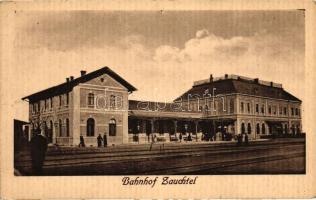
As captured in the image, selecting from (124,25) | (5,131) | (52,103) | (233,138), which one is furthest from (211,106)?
(5,131)

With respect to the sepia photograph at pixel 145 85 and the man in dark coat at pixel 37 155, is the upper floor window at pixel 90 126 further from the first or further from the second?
the man in dark coat at pixel 37 155

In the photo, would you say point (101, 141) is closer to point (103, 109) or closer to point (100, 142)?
point (100, 142)

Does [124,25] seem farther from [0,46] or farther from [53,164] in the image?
[53,164]

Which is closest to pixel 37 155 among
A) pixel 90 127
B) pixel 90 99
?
pixel 90 127

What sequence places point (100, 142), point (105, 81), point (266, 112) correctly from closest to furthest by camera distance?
1. point (105, 81)
2. point (100, 142)
3. point (266, 112)

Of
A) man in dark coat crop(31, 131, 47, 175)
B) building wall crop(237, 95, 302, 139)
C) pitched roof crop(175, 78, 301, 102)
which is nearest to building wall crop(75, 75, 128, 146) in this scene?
man in dark coat crop(31, 131, 47, 175)

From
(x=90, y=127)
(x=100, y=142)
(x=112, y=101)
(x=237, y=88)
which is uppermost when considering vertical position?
(x=237, y=88)

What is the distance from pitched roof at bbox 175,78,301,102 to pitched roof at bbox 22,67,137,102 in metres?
0.84

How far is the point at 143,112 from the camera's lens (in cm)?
563

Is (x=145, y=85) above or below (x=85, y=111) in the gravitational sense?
above

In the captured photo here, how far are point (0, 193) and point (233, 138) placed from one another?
130 inches

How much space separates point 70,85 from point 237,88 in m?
2.32

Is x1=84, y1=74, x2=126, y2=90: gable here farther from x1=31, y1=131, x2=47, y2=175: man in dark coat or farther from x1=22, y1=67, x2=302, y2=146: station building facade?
x1=31, y1=131, x2=47, y2=175: man in dark coat

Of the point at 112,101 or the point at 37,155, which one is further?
the point at 112,101
